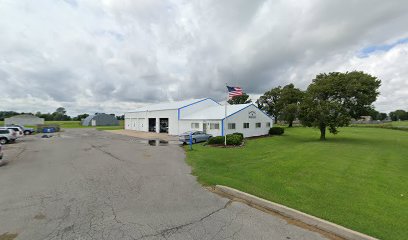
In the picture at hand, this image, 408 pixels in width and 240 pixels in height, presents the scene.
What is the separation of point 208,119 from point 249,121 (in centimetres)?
663

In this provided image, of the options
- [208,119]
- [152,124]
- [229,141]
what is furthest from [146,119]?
[229,141]

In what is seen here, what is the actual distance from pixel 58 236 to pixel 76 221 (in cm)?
70

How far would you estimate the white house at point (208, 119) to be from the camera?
28.8m

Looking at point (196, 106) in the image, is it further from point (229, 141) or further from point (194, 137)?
point (229, 141)

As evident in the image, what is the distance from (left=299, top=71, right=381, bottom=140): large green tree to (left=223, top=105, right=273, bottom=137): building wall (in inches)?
274

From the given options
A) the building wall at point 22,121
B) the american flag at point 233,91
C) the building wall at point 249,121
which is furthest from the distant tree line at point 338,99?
the building wall at point 22,121

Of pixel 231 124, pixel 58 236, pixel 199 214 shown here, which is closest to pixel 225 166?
pixel 199 214

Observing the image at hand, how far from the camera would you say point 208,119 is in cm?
2959

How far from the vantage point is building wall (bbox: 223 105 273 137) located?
28919 mm

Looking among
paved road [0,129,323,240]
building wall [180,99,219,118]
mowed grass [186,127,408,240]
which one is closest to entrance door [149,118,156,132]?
building wall [180,99,219,118]

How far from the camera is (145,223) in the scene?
507 cm

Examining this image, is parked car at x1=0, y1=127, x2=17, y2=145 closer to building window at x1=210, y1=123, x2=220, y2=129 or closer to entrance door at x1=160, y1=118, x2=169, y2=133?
entrance door at x1=160, y1=118, x2=169, y2=133

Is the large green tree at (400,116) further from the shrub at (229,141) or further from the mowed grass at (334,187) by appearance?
the mowed grass at (334,187)

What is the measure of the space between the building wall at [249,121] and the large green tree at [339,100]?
22.8 feet
